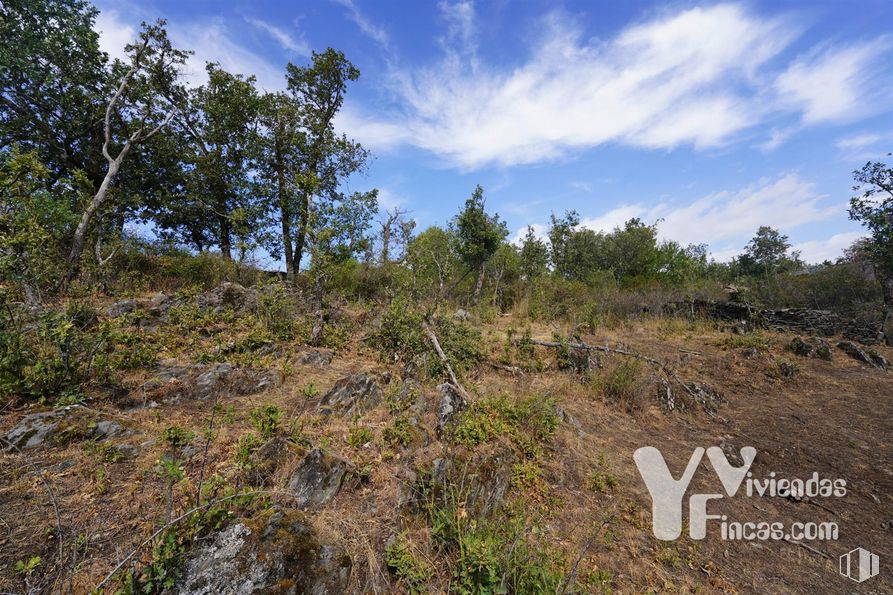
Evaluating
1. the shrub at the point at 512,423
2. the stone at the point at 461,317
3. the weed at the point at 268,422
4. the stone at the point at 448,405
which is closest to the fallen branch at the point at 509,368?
the stone at the point at 461,317

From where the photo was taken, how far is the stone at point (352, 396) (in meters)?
4.23

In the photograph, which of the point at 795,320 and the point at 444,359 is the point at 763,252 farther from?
the point at 444,359

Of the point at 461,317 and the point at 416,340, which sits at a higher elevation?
the point at 461,317

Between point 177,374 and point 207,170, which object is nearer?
point 177,374

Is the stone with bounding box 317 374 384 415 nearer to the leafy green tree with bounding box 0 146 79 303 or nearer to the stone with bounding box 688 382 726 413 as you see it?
the leafy green tree with bounding box 0 146 79 303

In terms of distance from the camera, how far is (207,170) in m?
11.7

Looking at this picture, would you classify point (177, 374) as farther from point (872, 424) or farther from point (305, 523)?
point (872, 424)

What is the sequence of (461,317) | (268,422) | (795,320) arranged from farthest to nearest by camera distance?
(795,320) → (461,317) → (268,422)

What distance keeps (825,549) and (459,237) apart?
1584 centimetres

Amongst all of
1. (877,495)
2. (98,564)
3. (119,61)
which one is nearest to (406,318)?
(98,564)

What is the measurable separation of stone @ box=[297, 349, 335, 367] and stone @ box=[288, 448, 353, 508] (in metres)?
3.23
